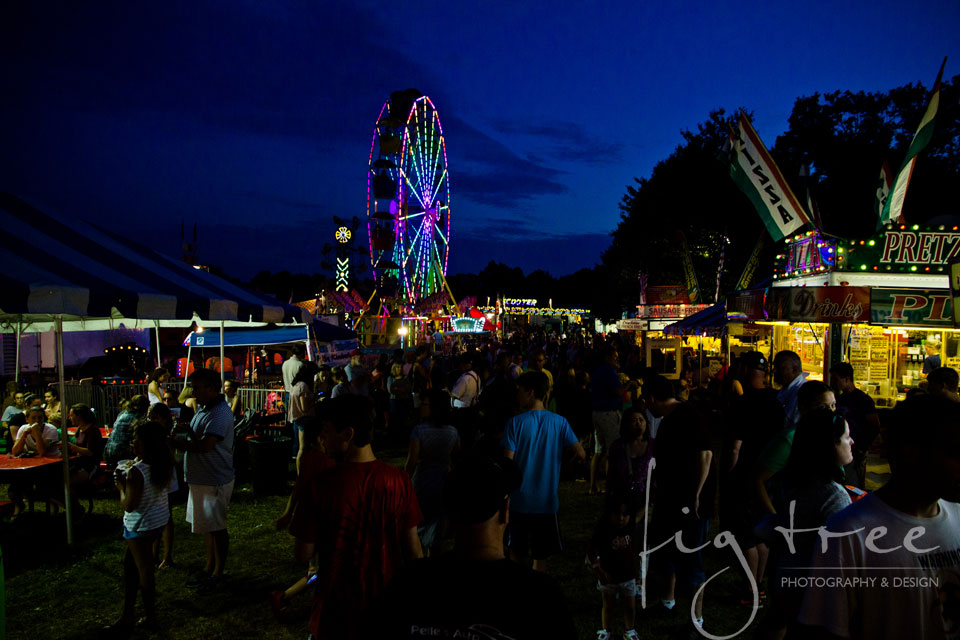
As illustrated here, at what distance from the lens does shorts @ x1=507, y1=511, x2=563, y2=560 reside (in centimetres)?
420

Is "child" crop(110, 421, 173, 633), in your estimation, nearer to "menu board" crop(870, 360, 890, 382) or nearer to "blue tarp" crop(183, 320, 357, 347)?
"blue tarp" crop(183, 320, 357, 347)

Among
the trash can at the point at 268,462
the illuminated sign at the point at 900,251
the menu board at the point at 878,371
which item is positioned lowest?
the trash can at the point at 268,462

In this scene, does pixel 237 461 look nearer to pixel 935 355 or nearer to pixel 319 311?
pixel 935 355

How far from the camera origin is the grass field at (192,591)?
14.0ft

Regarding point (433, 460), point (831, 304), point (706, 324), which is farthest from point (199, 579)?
point (706, 324)

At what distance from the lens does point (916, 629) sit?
5.44ft

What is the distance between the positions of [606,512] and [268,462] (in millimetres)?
5555

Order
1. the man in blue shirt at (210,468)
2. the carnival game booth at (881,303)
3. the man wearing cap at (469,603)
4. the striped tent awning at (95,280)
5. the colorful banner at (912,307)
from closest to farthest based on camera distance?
the man wearing cap at (469,603) → the man in blue shirt at (210,468) → the striped tent awning at (95,280) → the colorful banner at (912,307) → the carnival game booth at (881,303)

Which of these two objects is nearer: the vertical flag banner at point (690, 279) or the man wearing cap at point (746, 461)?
the man wearing cap at point (746, 461)

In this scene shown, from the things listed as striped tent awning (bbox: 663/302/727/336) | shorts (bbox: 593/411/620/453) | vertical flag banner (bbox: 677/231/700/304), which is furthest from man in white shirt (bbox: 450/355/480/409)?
vertical flag banner (bbox: 677/231/700/304)

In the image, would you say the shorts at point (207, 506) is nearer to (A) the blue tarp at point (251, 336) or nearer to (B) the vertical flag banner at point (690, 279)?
(A) the blue tarp at point (251, 336)

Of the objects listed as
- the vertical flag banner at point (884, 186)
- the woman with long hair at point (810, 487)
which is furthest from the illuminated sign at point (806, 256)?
the woman with long hair at point (810, 487)

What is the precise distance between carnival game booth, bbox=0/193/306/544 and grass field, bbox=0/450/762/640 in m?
0.48

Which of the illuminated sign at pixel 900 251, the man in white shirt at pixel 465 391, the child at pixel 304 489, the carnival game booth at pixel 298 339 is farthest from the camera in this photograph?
the carnival game booth at pixel 298 339
